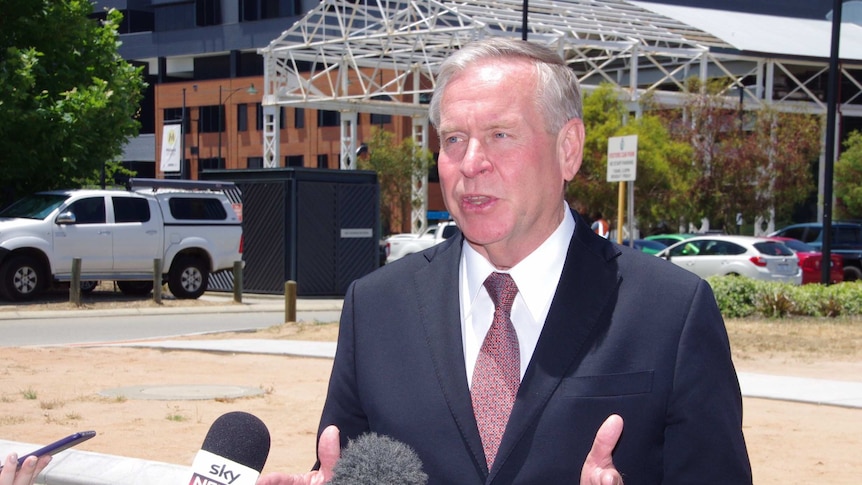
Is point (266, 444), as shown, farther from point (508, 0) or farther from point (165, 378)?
point (508, 0)

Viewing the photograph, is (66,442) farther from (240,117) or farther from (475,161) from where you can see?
(240,117)

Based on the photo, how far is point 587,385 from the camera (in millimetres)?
2543

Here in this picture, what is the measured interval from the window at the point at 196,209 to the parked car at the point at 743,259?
1069cm

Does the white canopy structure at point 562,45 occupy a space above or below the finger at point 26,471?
above

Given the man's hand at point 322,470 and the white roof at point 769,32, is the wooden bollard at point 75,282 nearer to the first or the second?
the man's hand at point 322,470

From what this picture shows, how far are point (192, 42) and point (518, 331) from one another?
268 feet

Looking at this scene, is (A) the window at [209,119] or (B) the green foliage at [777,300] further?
(A) the window at [209,119]

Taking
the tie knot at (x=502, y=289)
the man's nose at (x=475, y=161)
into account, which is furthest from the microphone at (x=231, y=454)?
the man's nose at (x=475, y=161)

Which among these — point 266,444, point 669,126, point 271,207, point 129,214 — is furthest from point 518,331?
point 669,126

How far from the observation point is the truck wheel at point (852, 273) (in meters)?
30.7

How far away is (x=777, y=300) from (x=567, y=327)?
1850 cm

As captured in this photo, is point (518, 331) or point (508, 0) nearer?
point (518, 331)

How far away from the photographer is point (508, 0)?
4550 centimetres

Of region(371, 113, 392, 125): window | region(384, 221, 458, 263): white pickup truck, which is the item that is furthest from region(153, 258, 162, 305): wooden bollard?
region(371, 113, 392, 125): window
